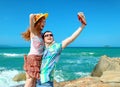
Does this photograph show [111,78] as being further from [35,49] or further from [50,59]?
[50,59]

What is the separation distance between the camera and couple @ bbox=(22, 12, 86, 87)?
504 cm

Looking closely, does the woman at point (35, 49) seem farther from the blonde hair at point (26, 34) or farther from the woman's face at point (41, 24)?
the blonde hair at point (26, 34)

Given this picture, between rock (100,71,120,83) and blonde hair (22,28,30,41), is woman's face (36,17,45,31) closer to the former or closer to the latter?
blonde hair (22,28,30,41)

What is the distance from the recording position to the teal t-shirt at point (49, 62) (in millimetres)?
5031

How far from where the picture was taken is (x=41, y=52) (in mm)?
5305

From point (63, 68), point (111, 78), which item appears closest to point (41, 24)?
point (111, 78)

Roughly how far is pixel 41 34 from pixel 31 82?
705mm

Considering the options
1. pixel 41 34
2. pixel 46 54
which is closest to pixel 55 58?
pixel 46 54

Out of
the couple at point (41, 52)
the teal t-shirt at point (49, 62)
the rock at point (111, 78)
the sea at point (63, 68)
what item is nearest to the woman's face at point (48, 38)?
the couple at point (41, 52)

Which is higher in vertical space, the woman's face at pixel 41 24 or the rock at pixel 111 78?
the woman's face at pixel 41 24

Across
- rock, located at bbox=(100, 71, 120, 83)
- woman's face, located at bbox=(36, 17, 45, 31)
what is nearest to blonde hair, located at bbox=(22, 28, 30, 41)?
woman's face, located at bbox=(36, 17, 45, 31)

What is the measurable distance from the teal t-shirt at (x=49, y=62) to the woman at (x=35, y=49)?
0.16 metres

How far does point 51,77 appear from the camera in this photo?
16.6ft

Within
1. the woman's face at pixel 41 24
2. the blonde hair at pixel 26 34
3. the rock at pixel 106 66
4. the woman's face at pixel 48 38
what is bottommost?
the rock at pixel 106 66
